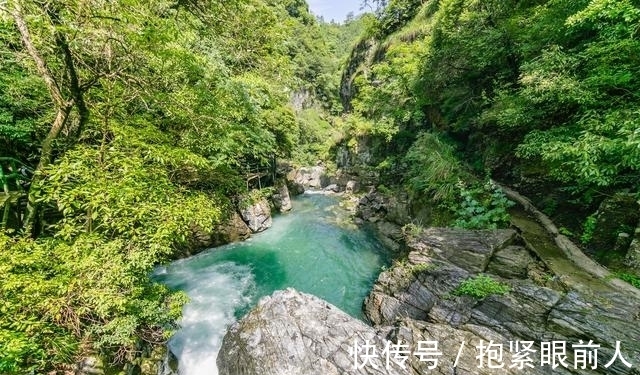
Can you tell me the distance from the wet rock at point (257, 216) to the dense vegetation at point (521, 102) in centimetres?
761

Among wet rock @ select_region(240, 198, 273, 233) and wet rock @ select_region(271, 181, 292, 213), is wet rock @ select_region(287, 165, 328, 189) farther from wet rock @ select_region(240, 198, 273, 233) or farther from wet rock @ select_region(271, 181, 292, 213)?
wet rock @ select_region(240, 198, 273, 233)

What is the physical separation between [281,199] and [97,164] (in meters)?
14.1

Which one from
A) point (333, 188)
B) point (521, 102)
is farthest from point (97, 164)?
point (333, 188)

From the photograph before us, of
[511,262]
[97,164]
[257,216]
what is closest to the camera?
[97,164]

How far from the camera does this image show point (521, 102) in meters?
7.46

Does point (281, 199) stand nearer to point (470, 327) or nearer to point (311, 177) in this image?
point (311, 177)

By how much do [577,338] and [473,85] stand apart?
392 inches

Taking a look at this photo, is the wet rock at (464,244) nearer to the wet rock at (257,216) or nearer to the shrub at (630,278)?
the shrub at (630,278)

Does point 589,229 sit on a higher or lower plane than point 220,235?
higher

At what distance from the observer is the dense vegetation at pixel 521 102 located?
16.8 ft

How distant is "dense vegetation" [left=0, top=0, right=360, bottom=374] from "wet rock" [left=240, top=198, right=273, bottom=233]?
6.82 metres

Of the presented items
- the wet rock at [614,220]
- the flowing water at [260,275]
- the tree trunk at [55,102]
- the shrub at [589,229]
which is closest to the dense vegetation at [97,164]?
the tree trunk at [55,102]

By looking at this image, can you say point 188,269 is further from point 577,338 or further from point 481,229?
point 577,338

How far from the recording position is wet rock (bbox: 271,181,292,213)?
18.3 m
